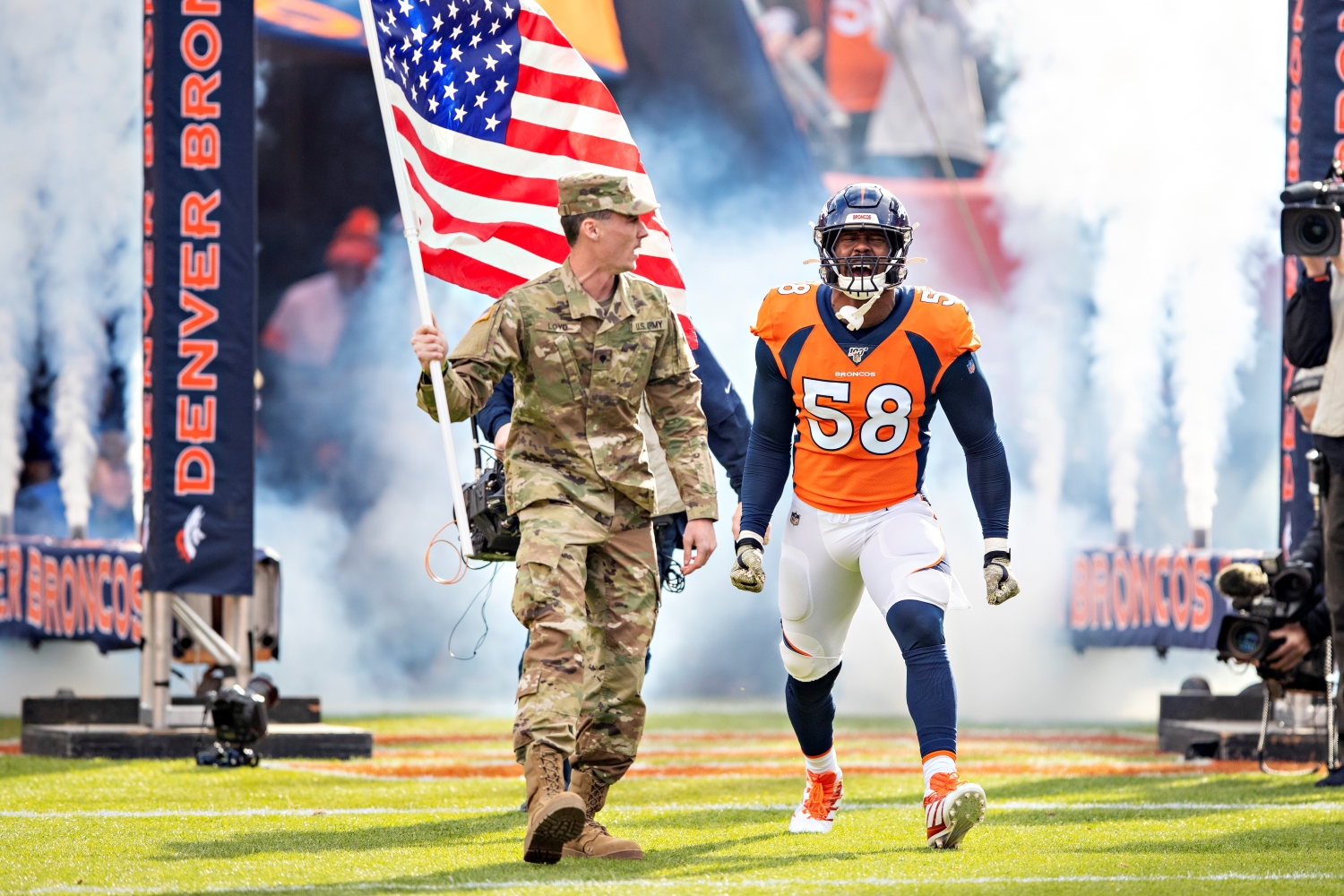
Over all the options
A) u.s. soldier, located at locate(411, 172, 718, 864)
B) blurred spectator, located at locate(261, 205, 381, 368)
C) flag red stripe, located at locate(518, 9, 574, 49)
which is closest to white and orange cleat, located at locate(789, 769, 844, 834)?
u.s. soldier, located at locate(411, 172, 718, 864)

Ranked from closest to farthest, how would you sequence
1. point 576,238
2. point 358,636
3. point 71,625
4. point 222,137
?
point 576,238 < point 222,137 < point 71,625 < point 358,636

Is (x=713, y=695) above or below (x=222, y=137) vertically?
below

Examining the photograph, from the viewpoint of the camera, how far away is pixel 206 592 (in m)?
8.73

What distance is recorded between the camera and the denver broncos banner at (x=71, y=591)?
1198cm

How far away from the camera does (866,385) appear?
17.4 feet

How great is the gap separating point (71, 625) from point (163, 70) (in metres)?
5.03

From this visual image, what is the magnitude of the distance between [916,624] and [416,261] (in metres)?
1.91

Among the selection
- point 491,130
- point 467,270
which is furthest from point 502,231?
point 491,130

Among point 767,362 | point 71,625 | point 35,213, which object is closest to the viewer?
point 767,362

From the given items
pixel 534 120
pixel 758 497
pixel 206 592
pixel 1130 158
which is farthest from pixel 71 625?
pixel 1130 158

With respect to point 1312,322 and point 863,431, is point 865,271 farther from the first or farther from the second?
point 1312,322

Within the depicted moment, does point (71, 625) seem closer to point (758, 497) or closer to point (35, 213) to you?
point (35, 213)

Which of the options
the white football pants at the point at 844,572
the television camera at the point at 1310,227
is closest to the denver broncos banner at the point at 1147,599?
the television camera at the point at 1310,227

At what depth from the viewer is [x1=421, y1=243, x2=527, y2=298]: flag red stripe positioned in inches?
258
